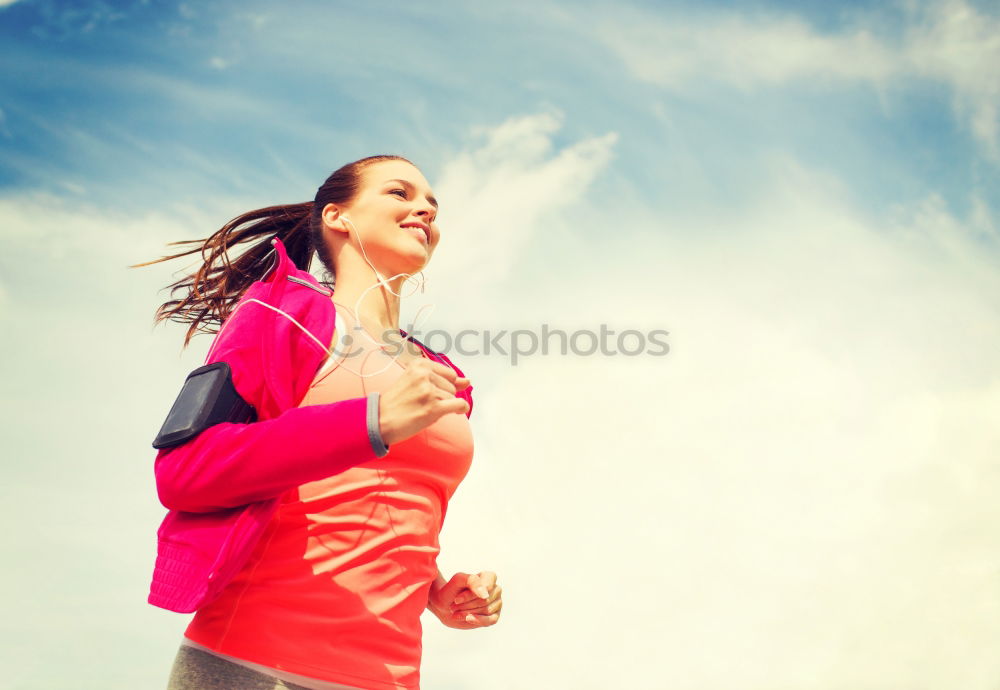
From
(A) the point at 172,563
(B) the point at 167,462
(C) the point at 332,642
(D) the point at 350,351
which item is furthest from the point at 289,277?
(C) the point at 332,642

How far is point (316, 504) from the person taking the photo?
8.07ft

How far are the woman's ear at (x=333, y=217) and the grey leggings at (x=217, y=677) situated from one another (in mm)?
1730

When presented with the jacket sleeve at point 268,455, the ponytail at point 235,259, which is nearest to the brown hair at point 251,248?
the ponytail at point 235,259

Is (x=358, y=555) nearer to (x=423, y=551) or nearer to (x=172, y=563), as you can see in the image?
(x=423, y=551)

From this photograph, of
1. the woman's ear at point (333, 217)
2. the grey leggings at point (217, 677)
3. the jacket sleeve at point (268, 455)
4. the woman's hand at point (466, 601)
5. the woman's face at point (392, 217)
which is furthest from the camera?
the woman's ear at point (333, 217)

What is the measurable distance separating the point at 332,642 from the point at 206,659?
0.36 metres

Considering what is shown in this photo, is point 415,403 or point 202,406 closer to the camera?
point 415,403

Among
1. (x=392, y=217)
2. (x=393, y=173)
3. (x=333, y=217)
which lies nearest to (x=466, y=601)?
(x=392, y=217)

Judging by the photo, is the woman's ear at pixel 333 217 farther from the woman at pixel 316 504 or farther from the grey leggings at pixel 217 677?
the grey leggings at pixel 217 677

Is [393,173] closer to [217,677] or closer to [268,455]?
[268,455]

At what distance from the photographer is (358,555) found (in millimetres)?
2418

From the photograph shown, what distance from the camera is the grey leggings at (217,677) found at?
2.22m

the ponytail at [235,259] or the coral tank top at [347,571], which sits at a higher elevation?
the ponytail at [235,259]

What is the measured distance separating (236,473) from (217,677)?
2.03 ft
